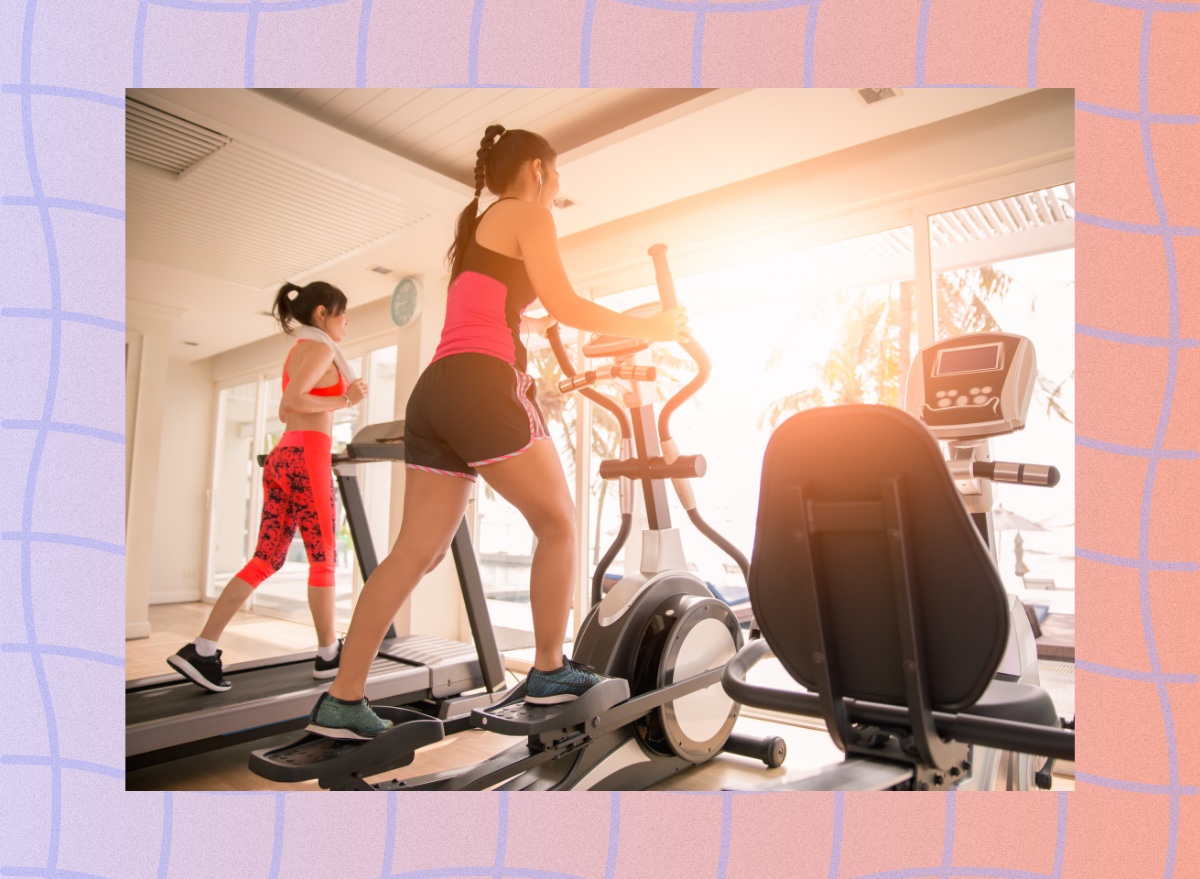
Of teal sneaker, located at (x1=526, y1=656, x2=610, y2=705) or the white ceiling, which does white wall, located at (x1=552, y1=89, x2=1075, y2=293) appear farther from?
teal sneaker, located at (x1=526, y1=656, x2=610, y2=705)

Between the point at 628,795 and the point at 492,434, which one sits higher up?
the point at 492,434

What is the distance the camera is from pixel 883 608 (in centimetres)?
99

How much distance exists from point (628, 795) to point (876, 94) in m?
2.12

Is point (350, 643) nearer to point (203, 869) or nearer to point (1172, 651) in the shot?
point (203, 869)

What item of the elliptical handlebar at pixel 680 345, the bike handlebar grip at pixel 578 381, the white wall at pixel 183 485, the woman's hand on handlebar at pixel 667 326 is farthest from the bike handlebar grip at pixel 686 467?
the white wall at pixel 183 485

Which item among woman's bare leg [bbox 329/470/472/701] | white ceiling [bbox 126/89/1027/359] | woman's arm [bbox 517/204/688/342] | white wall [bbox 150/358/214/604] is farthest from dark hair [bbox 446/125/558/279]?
white wall [bbox 150/358/214/604]

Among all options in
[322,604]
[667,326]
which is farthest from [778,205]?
[322,604]

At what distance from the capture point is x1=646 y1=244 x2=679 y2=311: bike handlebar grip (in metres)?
1.79

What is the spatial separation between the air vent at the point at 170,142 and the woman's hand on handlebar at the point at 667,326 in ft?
4.05

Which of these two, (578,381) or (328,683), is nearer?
(578,381)

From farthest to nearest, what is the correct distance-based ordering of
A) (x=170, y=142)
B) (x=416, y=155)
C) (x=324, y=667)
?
(x=416, y=155) → (x=324, y=667) → (x=170, y=142)

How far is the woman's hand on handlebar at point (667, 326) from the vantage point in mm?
1548

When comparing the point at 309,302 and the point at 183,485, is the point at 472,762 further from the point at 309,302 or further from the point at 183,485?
the point at 183,485

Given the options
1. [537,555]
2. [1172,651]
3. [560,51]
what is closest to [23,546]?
[537,555]
